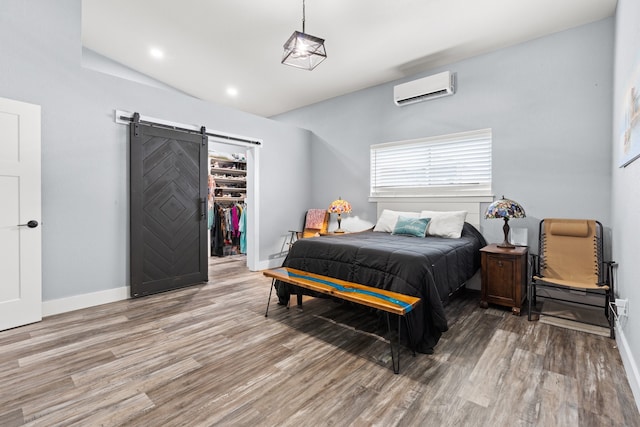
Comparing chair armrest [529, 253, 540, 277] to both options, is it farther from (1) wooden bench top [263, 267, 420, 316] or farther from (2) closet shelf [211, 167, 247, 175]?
(2) closet shelf [211, 167, 247, 175]

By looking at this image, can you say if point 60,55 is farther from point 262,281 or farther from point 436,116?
point 436,116

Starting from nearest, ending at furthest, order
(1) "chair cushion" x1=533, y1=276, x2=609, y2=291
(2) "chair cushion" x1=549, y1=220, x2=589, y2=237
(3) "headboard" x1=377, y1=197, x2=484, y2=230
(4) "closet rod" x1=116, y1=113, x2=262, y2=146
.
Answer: (1) "chair cushion" x1=533, y1=276, x2=609, y2=291
(2) "chair cushion" x1=549, y1=220, x2=589, y2=237
(4) "closet rod" x1=116, y1=113, x2=262, y2=146
(3) "headboard" x1=377, y1=197, x2=484, y2=230

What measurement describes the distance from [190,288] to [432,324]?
3.11 metres

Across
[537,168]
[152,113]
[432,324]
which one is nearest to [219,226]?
[152,113]

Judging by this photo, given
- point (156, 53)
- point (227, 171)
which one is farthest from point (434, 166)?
point (227, 171)

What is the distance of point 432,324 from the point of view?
7.58 ft

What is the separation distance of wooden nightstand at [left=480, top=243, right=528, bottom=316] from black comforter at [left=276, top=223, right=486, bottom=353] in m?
0.20

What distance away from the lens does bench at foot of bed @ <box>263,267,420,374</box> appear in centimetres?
206

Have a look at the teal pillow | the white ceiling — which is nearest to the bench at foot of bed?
the teal pillow

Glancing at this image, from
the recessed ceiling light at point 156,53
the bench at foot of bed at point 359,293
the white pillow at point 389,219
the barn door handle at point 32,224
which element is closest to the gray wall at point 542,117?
the white pillow at point 389,219

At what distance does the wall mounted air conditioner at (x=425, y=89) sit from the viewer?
4027 mm

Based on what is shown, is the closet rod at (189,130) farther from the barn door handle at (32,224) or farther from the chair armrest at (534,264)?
the chair armrest at (534,264)

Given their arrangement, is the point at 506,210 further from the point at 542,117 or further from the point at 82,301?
the point at 82,301

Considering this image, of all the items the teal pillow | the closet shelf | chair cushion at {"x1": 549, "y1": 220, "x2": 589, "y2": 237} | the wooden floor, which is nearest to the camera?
the wooden floor
